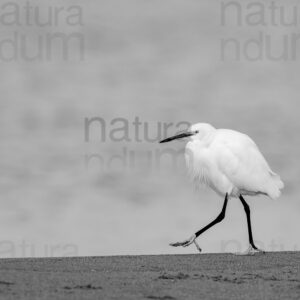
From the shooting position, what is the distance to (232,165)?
12.4 metres

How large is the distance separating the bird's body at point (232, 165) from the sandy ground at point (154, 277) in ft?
3.40

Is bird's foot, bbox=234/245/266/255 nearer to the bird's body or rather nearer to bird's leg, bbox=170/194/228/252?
bird's leg, bbox=170/194/228/252

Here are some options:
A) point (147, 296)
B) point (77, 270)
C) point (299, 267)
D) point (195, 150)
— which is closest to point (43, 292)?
point (147, 296)

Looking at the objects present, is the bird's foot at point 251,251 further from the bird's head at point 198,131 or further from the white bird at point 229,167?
the bird's head at point 198,131

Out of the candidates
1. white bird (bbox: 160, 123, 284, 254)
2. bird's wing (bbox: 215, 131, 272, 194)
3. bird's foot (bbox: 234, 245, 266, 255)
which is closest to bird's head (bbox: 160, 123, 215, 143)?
white bird (bbox: 160, 123, 284, 254)

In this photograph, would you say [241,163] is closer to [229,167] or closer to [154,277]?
[229,167]

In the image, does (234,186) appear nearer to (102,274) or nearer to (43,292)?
(102,274)

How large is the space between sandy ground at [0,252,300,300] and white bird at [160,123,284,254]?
0.95 meters

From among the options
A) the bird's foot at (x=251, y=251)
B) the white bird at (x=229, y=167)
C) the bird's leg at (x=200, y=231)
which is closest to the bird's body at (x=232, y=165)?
the white bird at (x=229, y=167)

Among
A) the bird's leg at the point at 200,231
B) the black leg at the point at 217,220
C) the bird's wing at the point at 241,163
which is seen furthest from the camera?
the black leg at the point at 217,220

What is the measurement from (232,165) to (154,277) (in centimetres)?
305

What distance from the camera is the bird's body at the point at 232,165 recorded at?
488 inches

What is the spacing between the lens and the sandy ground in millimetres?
8695

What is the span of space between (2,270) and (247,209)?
432cm
